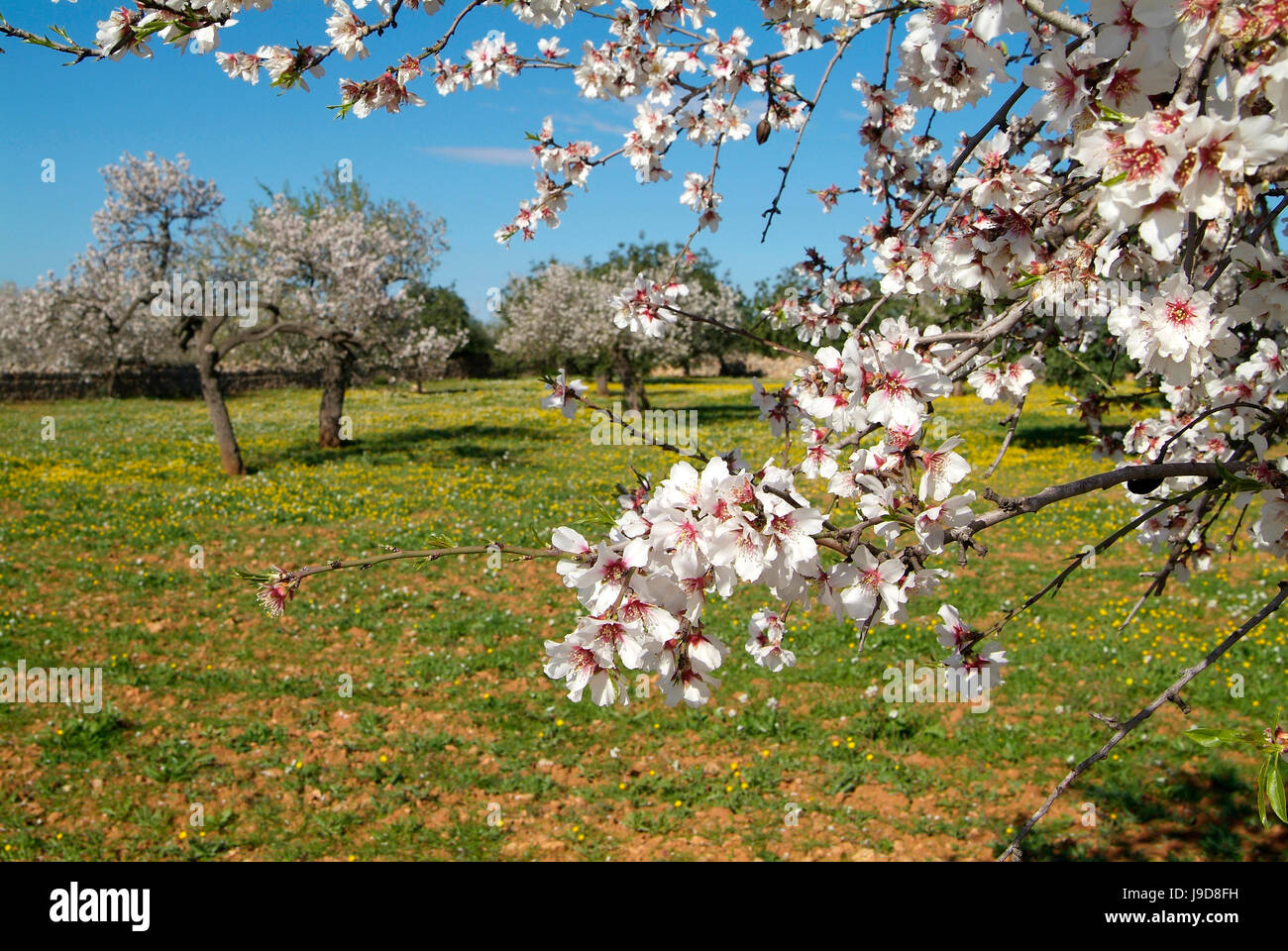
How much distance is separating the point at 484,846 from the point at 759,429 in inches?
639

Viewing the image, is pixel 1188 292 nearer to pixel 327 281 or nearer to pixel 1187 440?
pixel 1187 440

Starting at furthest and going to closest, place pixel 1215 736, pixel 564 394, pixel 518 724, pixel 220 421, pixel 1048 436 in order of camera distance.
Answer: pixel 1048 436 < pixel 220 421 < pixel 518 724 < pixel 564 394 < pixel 1215 736

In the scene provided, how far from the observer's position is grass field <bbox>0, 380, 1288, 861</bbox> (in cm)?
400

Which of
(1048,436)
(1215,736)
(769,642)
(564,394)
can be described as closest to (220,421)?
(564,394)

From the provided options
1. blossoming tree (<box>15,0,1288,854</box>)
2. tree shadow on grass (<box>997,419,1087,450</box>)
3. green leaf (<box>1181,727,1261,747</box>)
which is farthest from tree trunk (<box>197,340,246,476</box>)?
tree shadow on grass (<box>997,419,1087,450</box>)

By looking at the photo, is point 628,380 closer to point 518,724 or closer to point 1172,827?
point 518,724

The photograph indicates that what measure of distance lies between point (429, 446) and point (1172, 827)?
14506mm

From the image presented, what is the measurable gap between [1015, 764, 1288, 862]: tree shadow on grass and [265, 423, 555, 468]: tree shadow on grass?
12015 millimetres

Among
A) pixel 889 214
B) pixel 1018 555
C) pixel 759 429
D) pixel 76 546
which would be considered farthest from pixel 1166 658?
pixel 759 429

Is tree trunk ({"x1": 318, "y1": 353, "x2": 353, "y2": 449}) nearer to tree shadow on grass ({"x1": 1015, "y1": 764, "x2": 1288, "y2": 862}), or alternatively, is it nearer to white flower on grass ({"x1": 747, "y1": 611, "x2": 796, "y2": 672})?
tree shadow on grass ({"x1": 1015, "y1": 764, "x2": 1288, "y2": 862})

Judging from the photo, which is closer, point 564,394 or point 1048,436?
point 564,394

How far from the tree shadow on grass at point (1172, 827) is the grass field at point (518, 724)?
17 mm

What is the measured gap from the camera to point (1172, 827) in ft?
13.2
